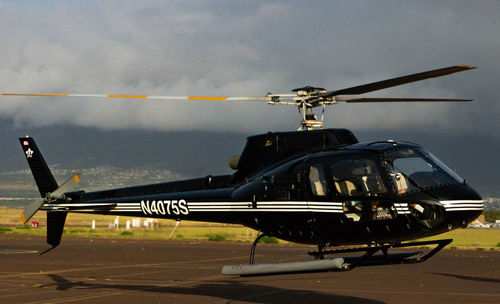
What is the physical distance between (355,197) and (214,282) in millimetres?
11641

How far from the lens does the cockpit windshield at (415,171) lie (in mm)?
14781

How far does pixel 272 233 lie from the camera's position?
17297 millimetres

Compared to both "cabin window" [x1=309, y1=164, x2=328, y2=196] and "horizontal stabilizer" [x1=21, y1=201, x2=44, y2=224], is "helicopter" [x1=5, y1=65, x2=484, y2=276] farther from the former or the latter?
"horizontal stabilizer" [x1=21, y1=201, x2=44, y2=224]

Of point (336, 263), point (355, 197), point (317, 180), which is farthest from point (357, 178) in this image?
point (336, 263)

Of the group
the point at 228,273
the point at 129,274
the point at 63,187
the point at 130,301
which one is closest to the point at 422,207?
the point at 228,273

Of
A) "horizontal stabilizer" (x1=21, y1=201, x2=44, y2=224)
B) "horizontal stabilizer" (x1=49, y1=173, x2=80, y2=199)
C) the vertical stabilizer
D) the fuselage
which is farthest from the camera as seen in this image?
the vertical stabilizer

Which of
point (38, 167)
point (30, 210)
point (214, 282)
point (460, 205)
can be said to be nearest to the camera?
point (460, 205)

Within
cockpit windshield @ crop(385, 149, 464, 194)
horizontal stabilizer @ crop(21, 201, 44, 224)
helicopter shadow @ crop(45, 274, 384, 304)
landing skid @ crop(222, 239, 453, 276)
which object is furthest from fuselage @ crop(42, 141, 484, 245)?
horizontal stabilizer @ crop(21, 201, 44, 224)

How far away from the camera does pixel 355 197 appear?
15.3 meters

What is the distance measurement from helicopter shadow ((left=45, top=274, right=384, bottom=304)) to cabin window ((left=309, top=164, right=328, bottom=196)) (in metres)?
5.47

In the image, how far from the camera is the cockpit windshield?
14781 millimetres

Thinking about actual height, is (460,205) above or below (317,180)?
below

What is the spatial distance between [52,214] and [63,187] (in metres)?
1.22

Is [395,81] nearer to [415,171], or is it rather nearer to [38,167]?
[415,171]
